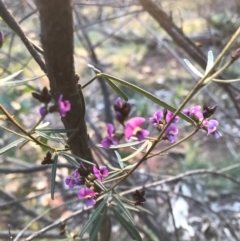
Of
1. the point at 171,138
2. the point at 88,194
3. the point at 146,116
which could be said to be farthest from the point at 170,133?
the point at 146,116

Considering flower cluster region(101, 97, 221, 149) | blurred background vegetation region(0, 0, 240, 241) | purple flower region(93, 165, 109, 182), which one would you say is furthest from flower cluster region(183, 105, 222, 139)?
blurred background vegetation region(0, 0, 240, 241)

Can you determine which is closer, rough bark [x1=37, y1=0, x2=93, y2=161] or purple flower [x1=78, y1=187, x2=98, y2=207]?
rough bark [x1=37, y1=0, x2=93, y2=161]

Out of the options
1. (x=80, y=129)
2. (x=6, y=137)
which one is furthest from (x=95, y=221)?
(x=6, y=137)

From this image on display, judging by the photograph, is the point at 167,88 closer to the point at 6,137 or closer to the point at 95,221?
the point at 6,137

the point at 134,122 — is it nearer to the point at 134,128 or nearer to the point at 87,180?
the point at 134,128

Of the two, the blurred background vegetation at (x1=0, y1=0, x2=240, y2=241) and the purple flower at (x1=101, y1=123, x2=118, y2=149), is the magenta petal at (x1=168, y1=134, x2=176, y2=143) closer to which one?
the purple flower at (x1=101, y1=123, x2=118, y2=149)

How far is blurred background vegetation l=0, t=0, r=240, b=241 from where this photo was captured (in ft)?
3.66

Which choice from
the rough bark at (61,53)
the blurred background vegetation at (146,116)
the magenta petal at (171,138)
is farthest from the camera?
the blurred background vegetation at (146,116)

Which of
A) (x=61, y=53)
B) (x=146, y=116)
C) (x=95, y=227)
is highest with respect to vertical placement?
(x=146, y=116)

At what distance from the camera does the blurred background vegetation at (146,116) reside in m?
1.11

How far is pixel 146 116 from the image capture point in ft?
6.93

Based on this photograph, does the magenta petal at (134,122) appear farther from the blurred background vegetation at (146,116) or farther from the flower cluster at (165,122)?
the blurred background vegetation at (146,116)

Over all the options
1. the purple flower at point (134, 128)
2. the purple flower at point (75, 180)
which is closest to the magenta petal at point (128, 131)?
the purple flower at point (134, 128)

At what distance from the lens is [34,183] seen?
73.1 inches
